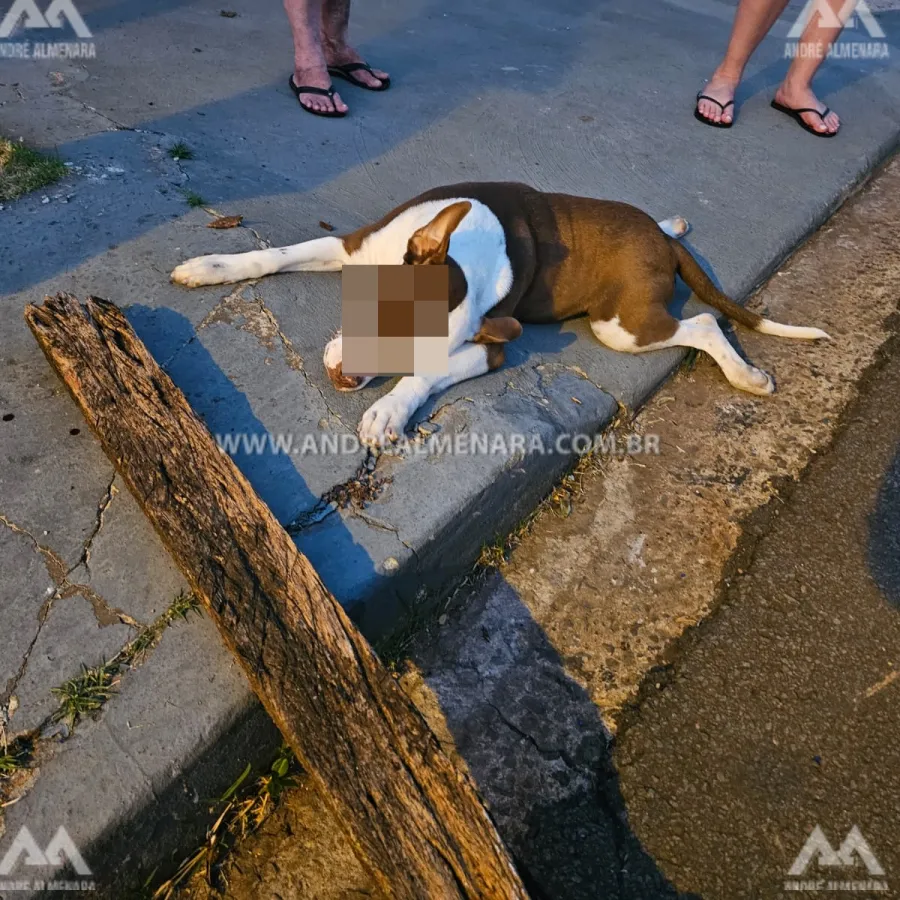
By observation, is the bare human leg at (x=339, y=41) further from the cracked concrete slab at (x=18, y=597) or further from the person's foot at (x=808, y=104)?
the cracked concrete slab at (x=18, y=597)

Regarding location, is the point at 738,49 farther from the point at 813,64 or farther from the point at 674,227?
the point at 674,227

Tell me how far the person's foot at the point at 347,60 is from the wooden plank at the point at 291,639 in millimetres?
2789

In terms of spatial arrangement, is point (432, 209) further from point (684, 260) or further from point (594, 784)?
point (594, 784)

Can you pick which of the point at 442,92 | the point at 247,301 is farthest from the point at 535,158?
the point at 247,301

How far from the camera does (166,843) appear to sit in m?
1.94

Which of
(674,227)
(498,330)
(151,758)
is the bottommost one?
(151,758)

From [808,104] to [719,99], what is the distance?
1.97 feet

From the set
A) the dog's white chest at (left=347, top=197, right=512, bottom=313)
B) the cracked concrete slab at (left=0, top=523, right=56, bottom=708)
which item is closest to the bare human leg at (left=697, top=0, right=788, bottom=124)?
the dog's white chest at (left=347, top=197, right=512, bottom=313)

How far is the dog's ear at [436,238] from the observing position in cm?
237

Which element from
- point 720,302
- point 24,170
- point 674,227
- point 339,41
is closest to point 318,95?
point 339,41

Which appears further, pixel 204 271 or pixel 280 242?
pixel 280 242

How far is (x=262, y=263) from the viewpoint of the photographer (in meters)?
2.98

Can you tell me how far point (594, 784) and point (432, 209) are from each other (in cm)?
197

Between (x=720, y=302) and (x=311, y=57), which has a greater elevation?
(x=311, y=57)
